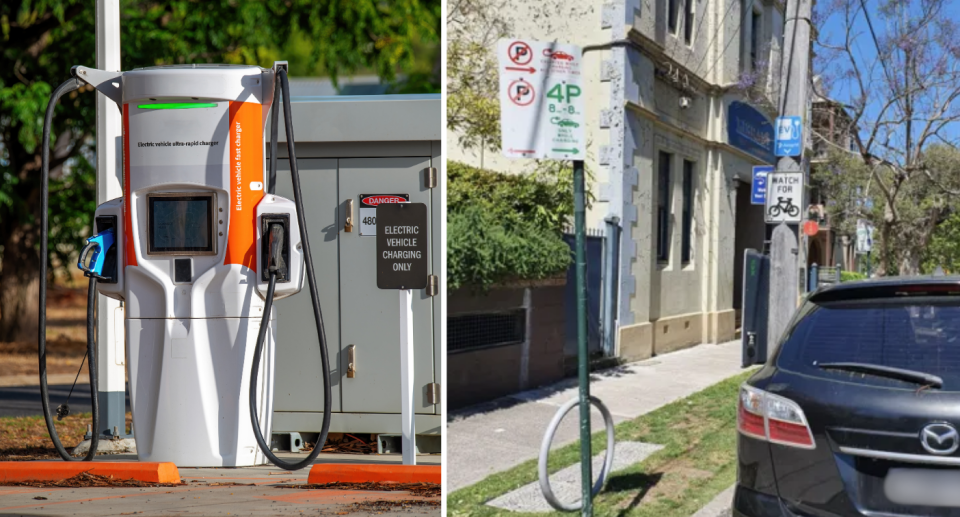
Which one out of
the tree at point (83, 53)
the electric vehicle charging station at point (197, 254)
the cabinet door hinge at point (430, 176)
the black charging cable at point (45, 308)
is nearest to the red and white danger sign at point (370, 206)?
the cabinet door hinge at point (430, 176)

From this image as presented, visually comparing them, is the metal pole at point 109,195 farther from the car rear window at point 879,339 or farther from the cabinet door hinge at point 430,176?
the car rear window at point 879,339

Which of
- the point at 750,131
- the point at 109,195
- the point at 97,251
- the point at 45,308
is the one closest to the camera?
the point at 750,131

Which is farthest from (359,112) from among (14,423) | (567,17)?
(14,423)

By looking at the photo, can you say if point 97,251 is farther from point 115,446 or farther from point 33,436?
point 33,436

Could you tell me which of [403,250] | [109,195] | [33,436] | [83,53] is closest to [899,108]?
[403,250]

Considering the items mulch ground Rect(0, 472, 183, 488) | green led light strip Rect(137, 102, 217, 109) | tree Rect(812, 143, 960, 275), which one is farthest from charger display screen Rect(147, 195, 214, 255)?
tree Rect(812, 143, 960, 275)

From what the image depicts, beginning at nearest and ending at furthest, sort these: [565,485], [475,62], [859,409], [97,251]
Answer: [859,409], [475,62], [565,485], [97,251]

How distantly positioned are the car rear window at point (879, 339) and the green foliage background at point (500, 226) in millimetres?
1111

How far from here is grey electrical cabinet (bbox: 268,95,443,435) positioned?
23.1 ft

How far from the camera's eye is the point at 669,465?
4.99 m

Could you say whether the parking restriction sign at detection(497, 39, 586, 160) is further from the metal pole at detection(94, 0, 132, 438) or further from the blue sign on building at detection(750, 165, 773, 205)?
the metal pole at detection(94, 0, 132, 438)

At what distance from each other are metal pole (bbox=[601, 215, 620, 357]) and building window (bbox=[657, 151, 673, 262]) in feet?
0.68

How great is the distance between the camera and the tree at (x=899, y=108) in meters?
4.41

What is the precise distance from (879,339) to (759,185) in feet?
3.55
